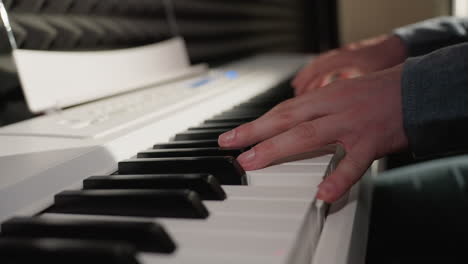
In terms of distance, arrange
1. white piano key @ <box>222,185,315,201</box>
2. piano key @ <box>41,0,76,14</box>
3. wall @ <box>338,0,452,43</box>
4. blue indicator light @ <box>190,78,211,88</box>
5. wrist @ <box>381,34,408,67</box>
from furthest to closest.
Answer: wall @ <box>338,0,452,43</box>, wrist @ <box>381,34,408,67</box>, blue indicator light @ <box>190,78,211,88</box>, piano key @ <box>41,0,76,14</box>, white piano key @ <box>222,185,315,201</box>

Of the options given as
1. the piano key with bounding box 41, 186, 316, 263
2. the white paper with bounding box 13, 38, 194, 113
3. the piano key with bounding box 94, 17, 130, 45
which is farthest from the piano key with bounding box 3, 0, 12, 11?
the piano key with bounding box 41, 186, 316, 263

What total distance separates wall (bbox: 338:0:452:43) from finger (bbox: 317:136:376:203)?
2731 mm

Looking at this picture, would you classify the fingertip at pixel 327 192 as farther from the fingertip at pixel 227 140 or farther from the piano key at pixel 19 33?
the piano key at pixel 19 33

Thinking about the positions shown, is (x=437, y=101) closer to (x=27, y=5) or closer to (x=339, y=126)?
(x=339, y=126)

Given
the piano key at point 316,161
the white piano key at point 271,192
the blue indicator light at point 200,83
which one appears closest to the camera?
the white piano key at point 271,192

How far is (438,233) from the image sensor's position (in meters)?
0.77

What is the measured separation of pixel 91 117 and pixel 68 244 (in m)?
0.40

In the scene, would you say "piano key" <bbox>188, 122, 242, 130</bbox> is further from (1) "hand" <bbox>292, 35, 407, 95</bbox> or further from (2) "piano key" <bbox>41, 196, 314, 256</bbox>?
(1) "hand" <bbox>292, 35, 407, 95</bbox>

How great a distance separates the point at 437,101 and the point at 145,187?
411 millimetres

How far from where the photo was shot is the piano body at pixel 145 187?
0.32 m

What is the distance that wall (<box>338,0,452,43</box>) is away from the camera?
2865mm

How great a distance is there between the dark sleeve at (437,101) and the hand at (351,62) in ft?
1.67

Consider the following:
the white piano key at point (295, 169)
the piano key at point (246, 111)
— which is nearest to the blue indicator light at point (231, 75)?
the piano key at point (246, 111)

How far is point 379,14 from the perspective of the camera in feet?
9.86
